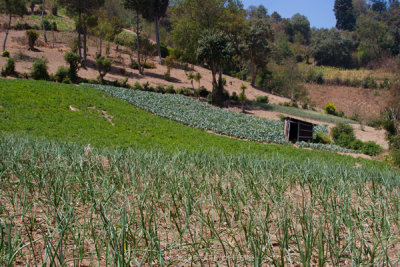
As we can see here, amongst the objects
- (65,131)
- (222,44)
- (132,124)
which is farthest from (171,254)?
(222,44)

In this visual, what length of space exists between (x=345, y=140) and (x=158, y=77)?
64.5 ft

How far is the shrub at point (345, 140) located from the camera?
1560 centimetres

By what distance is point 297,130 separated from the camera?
15.7 metres

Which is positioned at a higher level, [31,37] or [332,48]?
[332,48]

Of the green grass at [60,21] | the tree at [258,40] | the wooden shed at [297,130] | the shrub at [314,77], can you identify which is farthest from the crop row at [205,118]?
the shrub at [314,77]

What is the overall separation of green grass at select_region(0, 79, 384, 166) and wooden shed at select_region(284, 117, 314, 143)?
2.50 m

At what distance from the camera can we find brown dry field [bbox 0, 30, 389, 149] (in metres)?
22.7

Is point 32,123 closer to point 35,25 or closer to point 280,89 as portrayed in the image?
point 35,25

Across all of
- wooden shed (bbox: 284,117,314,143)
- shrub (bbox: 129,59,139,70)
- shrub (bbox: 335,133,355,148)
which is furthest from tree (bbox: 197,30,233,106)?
shrub (bbox: 129,59,139,70)

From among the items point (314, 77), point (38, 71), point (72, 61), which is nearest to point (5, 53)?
point (38, 71)

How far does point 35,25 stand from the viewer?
3622 cm

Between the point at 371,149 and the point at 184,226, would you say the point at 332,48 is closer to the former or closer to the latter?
the point at 371,149

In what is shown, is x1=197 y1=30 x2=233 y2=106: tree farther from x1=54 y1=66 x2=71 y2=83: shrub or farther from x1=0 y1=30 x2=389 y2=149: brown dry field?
x1=54 y1=66 x2=71 y2=83: shrub

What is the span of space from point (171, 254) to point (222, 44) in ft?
73.9
